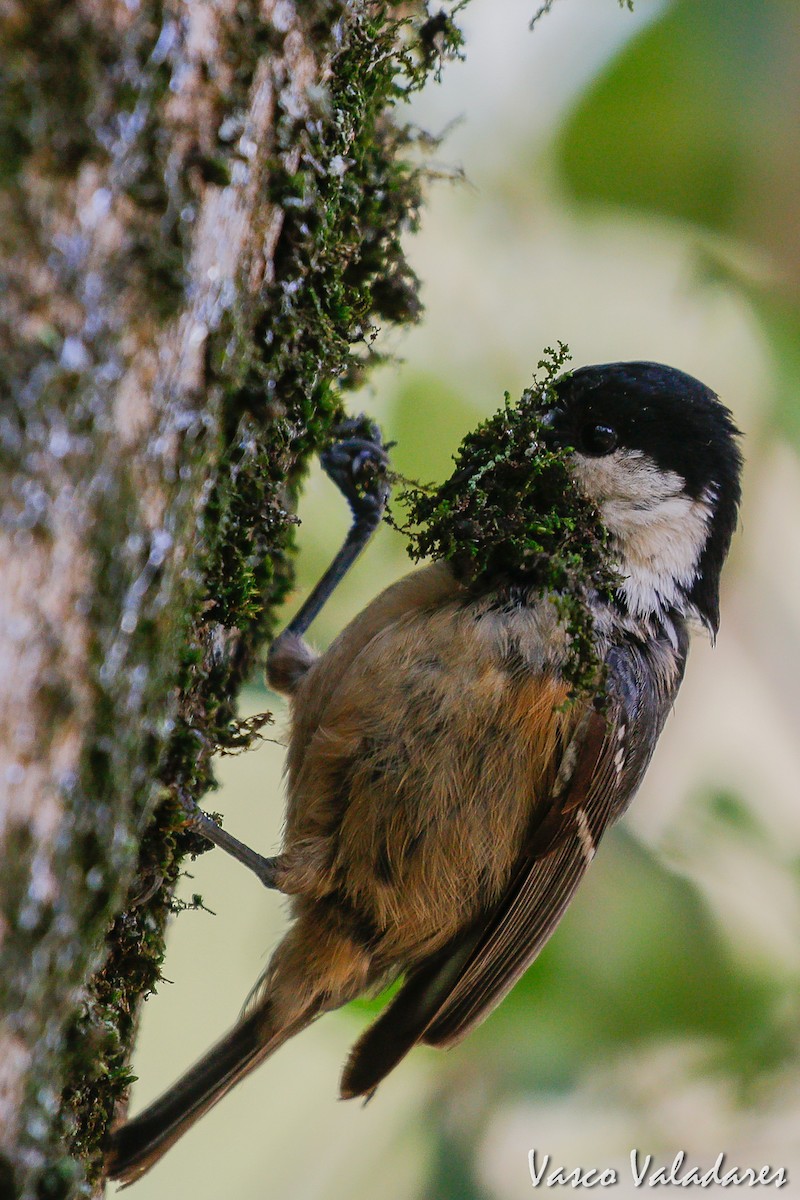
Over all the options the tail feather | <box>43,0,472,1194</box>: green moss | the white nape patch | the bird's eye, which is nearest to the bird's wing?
the tail feather

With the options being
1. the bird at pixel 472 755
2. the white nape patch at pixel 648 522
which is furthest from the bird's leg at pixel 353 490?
the white nape patch at pixel 648 522

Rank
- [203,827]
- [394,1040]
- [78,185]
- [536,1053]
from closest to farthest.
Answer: [78,185]
[203,827]
[394,1040]
[536,1053]

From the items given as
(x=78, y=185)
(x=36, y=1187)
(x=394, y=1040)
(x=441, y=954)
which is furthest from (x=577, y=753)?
(x=78, y=185)

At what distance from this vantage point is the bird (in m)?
1.59

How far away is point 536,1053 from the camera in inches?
88.4

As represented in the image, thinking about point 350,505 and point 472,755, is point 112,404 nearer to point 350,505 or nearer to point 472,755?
point 472,755

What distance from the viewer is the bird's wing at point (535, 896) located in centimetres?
167

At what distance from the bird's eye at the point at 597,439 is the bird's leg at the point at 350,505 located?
0.40 m

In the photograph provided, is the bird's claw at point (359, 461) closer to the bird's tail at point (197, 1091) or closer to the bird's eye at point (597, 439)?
the bird's eye at point (597, 439)

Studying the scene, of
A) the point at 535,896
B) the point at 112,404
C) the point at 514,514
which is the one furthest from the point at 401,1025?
the point at 112,404

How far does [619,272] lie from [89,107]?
195 centimetres

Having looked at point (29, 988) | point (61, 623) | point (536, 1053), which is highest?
point (61, 623)

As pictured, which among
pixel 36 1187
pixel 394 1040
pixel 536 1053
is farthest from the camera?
pixel 536 1053

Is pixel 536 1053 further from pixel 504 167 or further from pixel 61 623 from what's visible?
pixel 504 167
